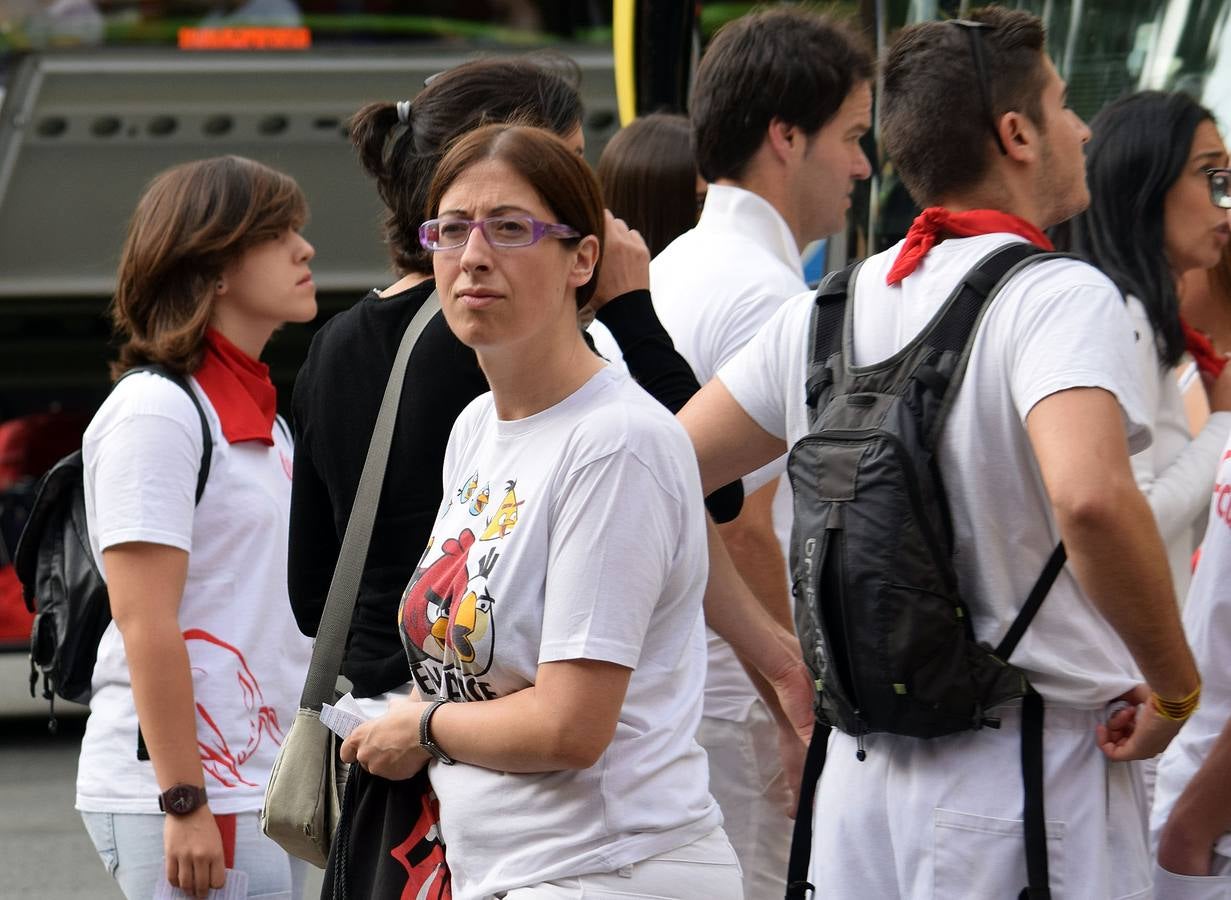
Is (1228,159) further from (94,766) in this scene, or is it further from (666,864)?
(94,766)

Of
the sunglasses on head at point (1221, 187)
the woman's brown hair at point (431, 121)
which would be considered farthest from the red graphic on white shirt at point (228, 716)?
the sunglasses on head at point (1221, 187)

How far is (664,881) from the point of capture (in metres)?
2.06

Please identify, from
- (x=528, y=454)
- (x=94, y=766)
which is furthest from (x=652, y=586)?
(x=94, y=766)

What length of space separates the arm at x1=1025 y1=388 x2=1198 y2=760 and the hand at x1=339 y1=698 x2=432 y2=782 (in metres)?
0.81

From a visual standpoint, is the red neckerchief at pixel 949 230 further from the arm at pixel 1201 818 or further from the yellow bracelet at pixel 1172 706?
the arm at pixel 1201 818

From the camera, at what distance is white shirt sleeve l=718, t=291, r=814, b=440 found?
8.21 ft

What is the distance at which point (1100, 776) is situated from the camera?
2229 millimetres

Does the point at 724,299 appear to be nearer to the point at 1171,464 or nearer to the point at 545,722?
the point at 1171,464

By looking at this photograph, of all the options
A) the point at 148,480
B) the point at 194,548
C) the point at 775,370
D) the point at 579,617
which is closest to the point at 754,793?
the point at 775,370

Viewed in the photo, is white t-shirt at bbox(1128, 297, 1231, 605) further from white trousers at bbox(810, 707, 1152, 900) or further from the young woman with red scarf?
the young woman with red scarf

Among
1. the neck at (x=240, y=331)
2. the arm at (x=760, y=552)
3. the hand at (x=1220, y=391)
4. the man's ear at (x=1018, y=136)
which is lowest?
the arm at (x=760, y=552)

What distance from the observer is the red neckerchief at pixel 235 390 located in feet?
10.2

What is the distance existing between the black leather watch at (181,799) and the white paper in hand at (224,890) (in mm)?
134

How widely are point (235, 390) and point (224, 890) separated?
0.86m
